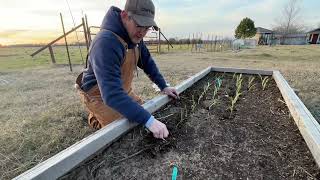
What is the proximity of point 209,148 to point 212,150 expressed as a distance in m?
0.03

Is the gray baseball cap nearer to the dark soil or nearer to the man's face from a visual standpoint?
the man's face

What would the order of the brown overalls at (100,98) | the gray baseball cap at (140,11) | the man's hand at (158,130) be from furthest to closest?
the brown overalls at (100,98) → the gray baseball cap at (140,11) → the man's hand at (158,130)

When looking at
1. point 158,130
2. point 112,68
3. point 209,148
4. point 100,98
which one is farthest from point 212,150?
point 100,98

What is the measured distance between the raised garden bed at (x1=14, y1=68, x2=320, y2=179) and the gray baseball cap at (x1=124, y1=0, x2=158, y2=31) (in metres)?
0.71

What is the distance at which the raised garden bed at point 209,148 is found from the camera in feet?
4.02

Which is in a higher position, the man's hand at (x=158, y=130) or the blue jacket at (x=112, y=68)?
the blue jacket at (x=112, y=68)

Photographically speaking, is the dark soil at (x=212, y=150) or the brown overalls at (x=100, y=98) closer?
the dark soil at (x=212, y=150)

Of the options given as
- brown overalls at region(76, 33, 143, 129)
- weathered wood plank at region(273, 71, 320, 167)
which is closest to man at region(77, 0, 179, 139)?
brown overalls at region(76, 33, 143, 129)

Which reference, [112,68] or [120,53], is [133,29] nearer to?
[120,53]

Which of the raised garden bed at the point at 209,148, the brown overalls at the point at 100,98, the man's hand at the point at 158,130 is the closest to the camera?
the raised garden bed at the point at 209,148

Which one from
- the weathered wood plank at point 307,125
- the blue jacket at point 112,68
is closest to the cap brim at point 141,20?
the blue jacket at point 112,68

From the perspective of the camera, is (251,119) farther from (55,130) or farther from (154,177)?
(55,130)

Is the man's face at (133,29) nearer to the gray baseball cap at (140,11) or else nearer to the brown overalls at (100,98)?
the gray baseball cap at (140,11)

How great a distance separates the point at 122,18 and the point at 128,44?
9.3 inches
